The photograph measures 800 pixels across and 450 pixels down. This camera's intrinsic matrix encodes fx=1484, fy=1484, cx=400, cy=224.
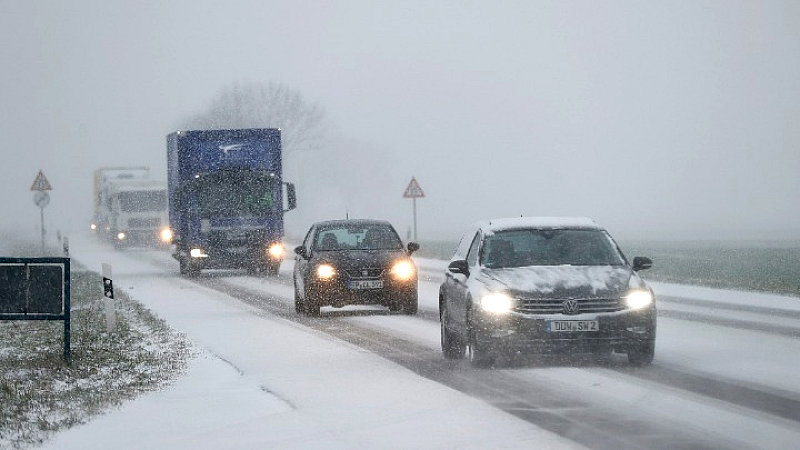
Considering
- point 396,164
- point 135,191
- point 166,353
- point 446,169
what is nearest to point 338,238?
point 166,353

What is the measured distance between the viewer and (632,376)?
1392 centimetres

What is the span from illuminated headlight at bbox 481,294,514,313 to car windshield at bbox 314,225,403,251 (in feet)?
31.8

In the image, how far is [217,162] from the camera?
124 ft

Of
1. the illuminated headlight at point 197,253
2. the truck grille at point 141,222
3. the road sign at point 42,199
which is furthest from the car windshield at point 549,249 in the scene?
the truck grille at point 141,222

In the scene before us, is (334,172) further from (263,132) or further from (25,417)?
(25,417)

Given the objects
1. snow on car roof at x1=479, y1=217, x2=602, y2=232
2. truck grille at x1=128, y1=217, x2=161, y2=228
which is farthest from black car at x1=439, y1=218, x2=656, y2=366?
truck grille at x1=128, y1=217, x2=161, y2=228

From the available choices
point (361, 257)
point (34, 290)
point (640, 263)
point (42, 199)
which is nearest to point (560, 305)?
point (640, 263)

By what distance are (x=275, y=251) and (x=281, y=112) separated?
7583 centimetres

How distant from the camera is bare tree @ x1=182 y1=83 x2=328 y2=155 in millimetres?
111938

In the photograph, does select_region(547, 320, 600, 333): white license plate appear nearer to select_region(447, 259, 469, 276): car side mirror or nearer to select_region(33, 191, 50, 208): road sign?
select_region(447, 259, 469, 276): car side mirror

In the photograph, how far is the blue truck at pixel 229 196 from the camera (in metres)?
37.8

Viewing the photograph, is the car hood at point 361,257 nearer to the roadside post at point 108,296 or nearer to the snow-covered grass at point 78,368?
the snow-covered grass at point 78,368

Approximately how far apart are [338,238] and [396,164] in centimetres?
11236

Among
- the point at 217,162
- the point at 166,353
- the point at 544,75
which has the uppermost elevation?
the point at 544,75
